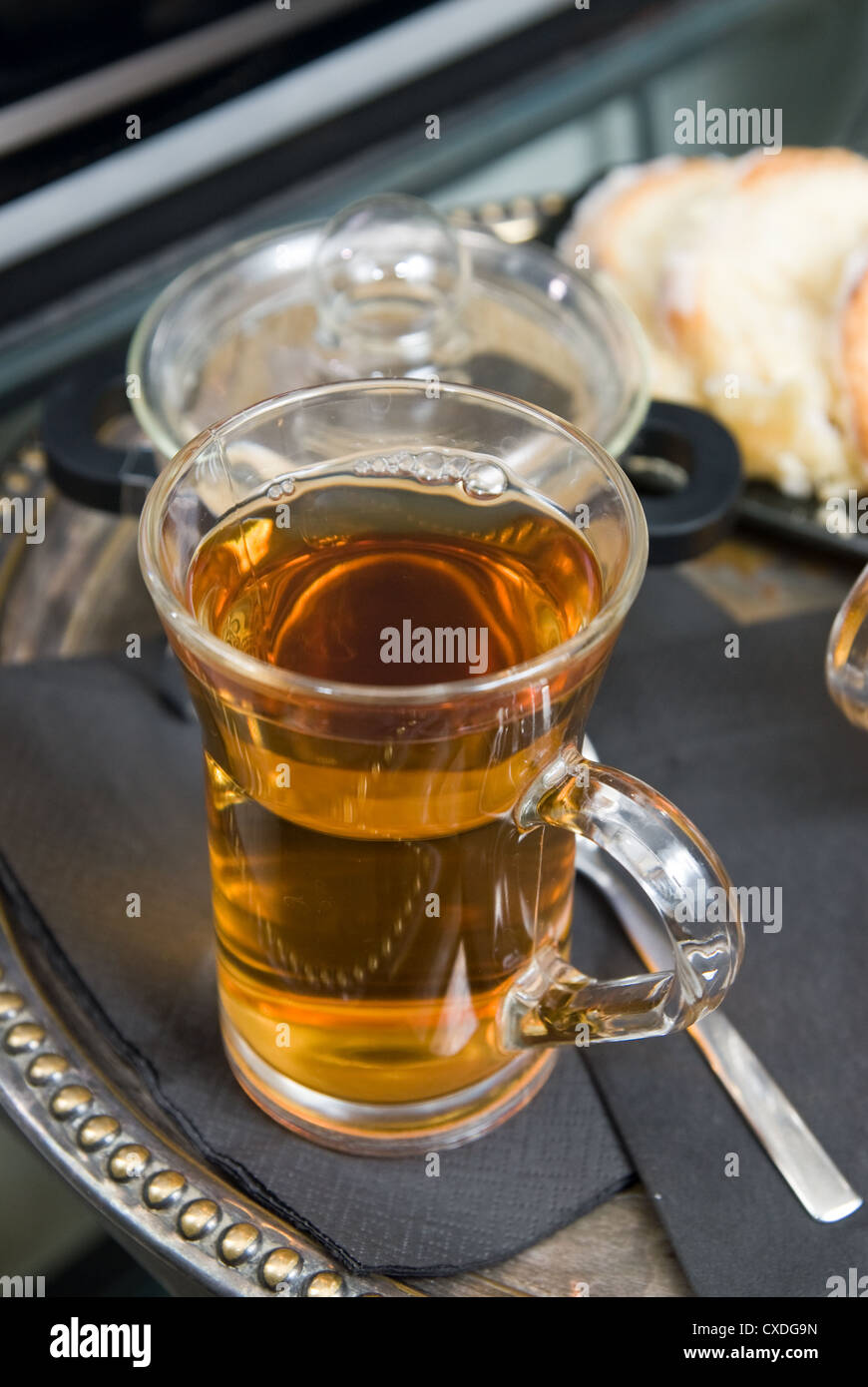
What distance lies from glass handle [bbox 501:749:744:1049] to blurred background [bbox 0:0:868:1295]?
1.04 feet

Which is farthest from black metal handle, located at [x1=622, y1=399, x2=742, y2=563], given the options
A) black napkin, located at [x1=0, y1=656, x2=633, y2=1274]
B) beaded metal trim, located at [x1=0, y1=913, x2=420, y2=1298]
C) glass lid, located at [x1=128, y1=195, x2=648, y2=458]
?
beaded metal trim, located at [x1=0, y1=913, x2=420, y2=1298]

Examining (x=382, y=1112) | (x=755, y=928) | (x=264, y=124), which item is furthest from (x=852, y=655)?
(x=264, y=124)

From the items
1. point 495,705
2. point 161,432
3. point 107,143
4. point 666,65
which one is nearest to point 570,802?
point 495,705

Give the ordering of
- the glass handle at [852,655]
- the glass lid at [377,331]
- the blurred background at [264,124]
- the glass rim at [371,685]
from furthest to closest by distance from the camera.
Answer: the blurred background at [264,124], the glass lid at [377,331], the glass handle at [852,655], the glass rim at [371,685]

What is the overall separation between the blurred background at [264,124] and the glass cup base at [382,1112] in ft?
0.87

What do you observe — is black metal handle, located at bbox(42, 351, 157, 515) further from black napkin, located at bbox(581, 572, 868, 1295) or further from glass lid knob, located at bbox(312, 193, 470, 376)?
black napkin, located at bbox(581, 572, 868, 1295)

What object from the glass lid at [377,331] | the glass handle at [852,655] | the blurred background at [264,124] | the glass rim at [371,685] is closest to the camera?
the glass rim at [371,685]

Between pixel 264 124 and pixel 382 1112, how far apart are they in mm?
619

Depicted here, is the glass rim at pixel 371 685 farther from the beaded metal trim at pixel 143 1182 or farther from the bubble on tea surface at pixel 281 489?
the beaded metal trim at pixel 143 1182

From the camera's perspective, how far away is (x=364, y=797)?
0.37 m

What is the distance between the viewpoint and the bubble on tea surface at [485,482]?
0.43 m

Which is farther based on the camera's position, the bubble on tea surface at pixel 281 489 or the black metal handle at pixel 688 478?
the black metal handle at pixel 688 478

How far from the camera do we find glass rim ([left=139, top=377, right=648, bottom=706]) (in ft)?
1.11

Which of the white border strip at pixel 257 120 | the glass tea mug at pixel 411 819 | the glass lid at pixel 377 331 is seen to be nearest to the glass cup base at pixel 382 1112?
the glass tea mug at pixel 411 819
